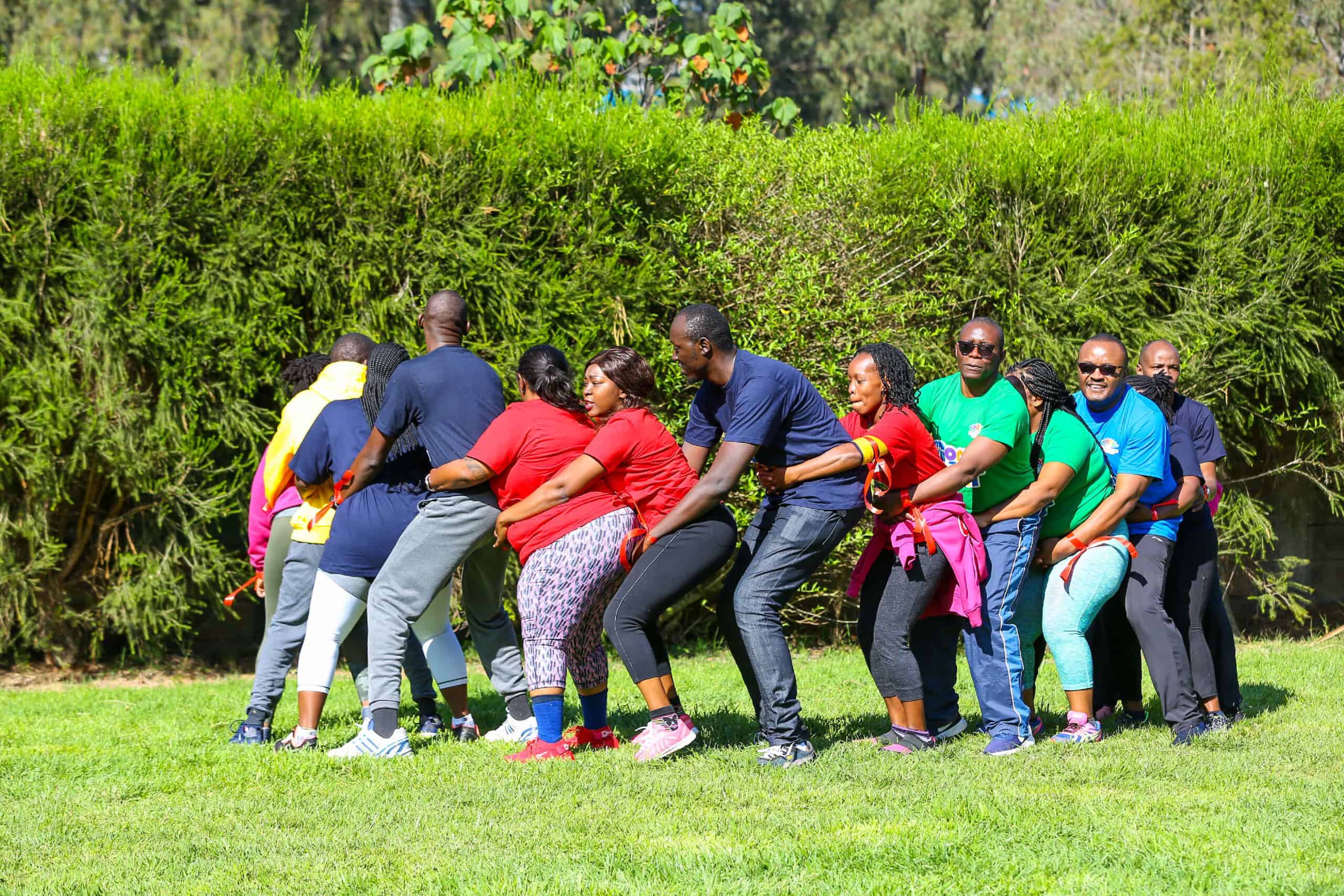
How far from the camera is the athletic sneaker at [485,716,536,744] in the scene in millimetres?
6145

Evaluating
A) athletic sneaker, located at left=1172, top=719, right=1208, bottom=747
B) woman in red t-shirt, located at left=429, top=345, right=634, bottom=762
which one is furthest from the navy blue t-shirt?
woman in red t-shirt, located at left=429, top=345, right=634, bottom=762

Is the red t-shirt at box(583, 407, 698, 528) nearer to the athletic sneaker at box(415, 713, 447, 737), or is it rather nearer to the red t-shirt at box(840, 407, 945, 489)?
the red t-shirt at box(840, 407, 945, 489)

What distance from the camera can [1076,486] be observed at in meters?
5.95

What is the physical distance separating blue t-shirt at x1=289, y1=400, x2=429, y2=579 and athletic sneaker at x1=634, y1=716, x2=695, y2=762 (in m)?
1.43

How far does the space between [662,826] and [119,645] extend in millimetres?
6101

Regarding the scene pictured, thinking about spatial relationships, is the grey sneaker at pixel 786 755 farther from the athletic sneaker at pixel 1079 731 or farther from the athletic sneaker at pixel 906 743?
the athletic sneaker at pixel 1079 731

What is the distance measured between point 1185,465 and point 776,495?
203 centimetres

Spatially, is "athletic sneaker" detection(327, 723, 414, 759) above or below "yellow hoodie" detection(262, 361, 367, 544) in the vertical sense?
below

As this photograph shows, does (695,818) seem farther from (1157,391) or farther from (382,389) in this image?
(1157,391)

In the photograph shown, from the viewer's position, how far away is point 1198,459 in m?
6.43

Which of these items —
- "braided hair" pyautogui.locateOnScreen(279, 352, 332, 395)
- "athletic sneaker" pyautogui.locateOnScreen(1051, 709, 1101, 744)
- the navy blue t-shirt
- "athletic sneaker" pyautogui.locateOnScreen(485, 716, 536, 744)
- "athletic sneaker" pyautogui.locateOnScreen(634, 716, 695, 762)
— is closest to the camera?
"athletic sneaker" pyautogui.locateOnScreen(634, 716, 695, 762)

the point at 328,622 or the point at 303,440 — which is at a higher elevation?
the point at 303,440

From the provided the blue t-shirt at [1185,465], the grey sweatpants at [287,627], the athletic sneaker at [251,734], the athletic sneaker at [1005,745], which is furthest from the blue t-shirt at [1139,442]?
the athletic sneaker at [251,734]

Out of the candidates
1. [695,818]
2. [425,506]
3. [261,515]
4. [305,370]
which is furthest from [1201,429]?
[261,515]
